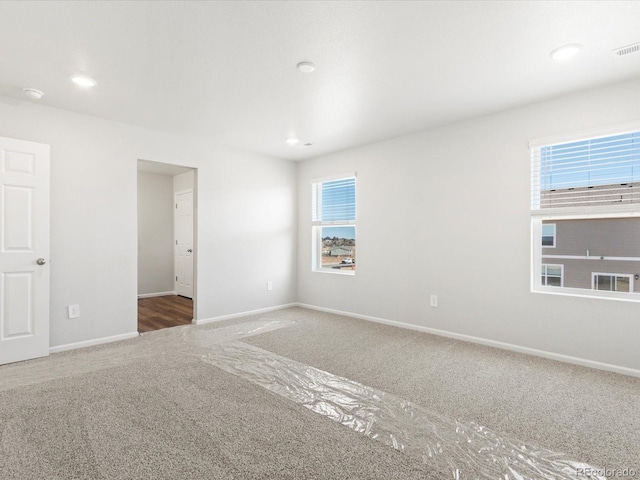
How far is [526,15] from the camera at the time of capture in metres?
2.02

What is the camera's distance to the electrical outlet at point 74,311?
11.5 feet

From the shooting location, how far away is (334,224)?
5266 millimetres

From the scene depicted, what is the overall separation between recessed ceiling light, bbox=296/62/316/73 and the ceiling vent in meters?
2.12

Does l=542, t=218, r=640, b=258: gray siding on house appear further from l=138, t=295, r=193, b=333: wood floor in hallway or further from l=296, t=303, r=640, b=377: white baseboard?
l=138, t=295, r=193, b=333: wood floor in hallway

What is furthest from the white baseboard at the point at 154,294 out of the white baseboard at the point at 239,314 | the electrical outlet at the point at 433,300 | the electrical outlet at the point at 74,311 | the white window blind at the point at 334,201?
the electrical outlet at the point at 433,300

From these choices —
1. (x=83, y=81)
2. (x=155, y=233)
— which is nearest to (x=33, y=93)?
(x=83, y=81)

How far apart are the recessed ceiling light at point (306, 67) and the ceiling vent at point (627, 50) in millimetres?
2119

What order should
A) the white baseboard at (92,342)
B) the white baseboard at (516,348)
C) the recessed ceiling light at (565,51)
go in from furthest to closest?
1. the white baseboard at (92,342)
2. the white baseboard at (516,348)
3. the recessed ceiling light at (565,51)

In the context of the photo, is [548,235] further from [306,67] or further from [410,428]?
[306,67]

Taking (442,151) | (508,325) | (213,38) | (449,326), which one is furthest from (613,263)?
(213,38)

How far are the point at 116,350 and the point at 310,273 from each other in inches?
114

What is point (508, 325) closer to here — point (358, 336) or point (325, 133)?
point (358, 336)

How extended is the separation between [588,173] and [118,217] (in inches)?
187

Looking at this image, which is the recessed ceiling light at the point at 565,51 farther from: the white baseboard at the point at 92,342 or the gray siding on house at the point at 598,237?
the white baseboard at the point at 92,342
